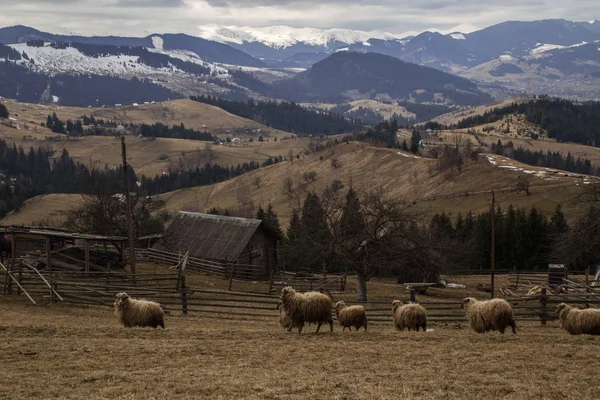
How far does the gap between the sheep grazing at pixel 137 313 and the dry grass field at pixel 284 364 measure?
862mm

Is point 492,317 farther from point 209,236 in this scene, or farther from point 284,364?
point 209,236

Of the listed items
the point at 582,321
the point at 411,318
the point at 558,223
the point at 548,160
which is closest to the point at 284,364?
the point at 411,318

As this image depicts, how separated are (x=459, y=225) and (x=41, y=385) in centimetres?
7421

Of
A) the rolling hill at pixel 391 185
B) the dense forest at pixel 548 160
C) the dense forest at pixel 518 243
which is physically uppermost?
the dense forest at pixel 548 160

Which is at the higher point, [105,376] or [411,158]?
[411,158]

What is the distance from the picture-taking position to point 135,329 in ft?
68.4

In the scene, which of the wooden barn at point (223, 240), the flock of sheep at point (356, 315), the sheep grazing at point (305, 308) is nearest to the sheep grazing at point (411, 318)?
the flock of sheep at point (356, 315)

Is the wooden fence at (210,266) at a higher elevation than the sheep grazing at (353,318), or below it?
below

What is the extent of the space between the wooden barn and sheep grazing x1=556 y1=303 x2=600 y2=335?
95.8 feet

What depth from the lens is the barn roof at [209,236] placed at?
48.3m

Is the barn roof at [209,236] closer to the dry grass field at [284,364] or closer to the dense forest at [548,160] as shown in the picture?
the dry grass field at [284,364]

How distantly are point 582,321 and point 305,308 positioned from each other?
950cm

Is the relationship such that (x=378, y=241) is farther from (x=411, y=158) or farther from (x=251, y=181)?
(x=251, y=181)

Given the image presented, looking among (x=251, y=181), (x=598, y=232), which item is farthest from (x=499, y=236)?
(x=251, y=181)
